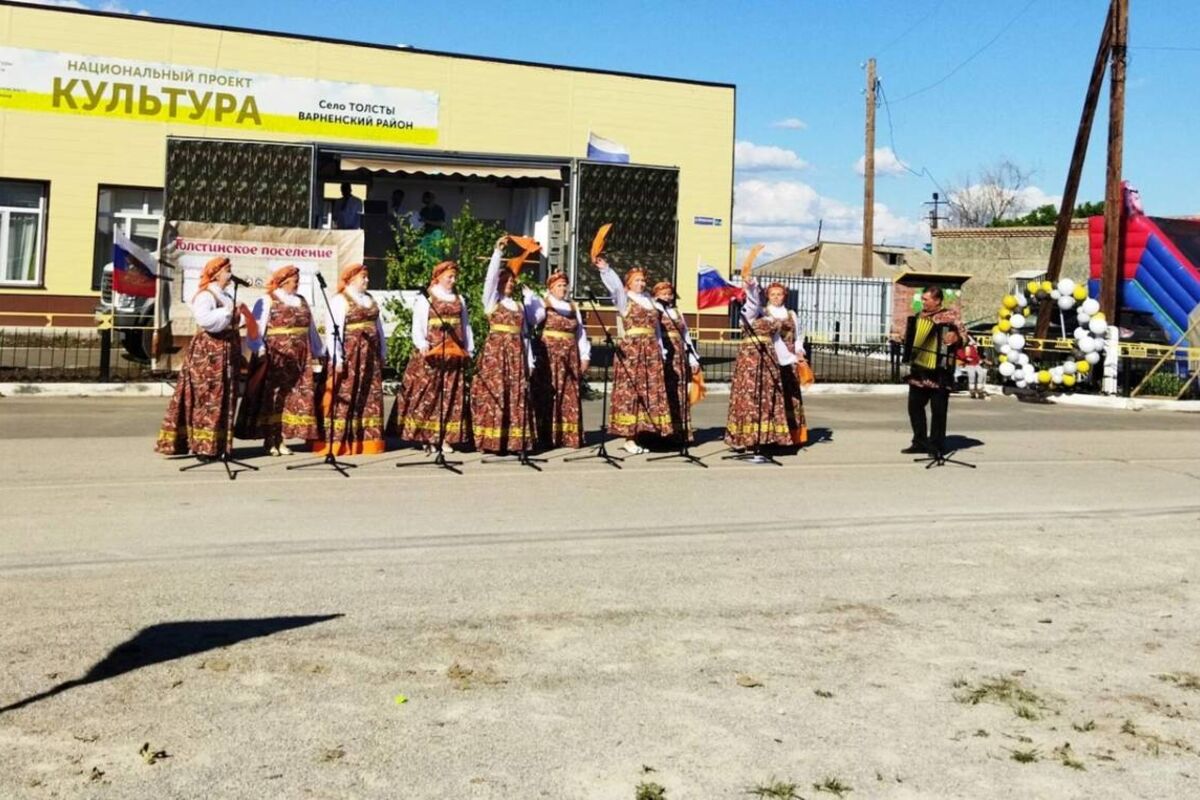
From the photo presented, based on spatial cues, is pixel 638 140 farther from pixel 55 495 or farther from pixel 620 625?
pixel 620 625

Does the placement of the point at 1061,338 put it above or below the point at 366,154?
below

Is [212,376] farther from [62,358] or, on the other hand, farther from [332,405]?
[62,358]

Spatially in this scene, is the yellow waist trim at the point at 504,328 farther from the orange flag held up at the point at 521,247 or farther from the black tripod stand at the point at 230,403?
the black tripod stand at the point at 230,403

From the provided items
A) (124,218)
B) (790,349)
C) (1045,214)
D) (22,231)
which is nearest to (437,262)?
(790,349)

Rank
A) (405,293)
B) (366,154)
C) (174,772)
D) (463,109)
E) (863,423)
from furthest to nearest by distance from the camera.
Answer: (463,109)
(366,154)
(405,293)
(863,423)
(174,772)

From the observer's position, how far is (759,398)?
12531 mm

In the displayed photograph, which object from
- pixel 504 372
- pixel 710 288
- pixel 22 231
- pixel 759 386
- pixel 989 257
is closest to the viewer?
pixel 504 372

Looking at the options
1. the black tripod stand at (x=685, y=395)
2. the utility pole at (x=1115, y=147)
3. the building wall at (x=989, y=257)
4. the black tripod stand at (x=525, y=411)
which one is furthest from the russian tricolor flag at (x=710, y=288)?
the building wall at (x=989, y=257)

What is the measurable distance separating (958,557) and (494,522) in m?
3.16

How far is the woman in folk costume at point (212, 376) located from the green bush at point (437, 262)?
4.99 metres

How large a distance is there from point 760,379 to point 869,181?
94.9ft

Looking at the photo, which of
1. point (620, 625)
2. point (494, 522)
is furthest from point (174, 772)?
point (494, 522)

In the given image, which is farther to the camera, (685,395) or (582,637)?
(685,395)

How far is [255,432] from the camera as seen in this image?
12.0 meters
